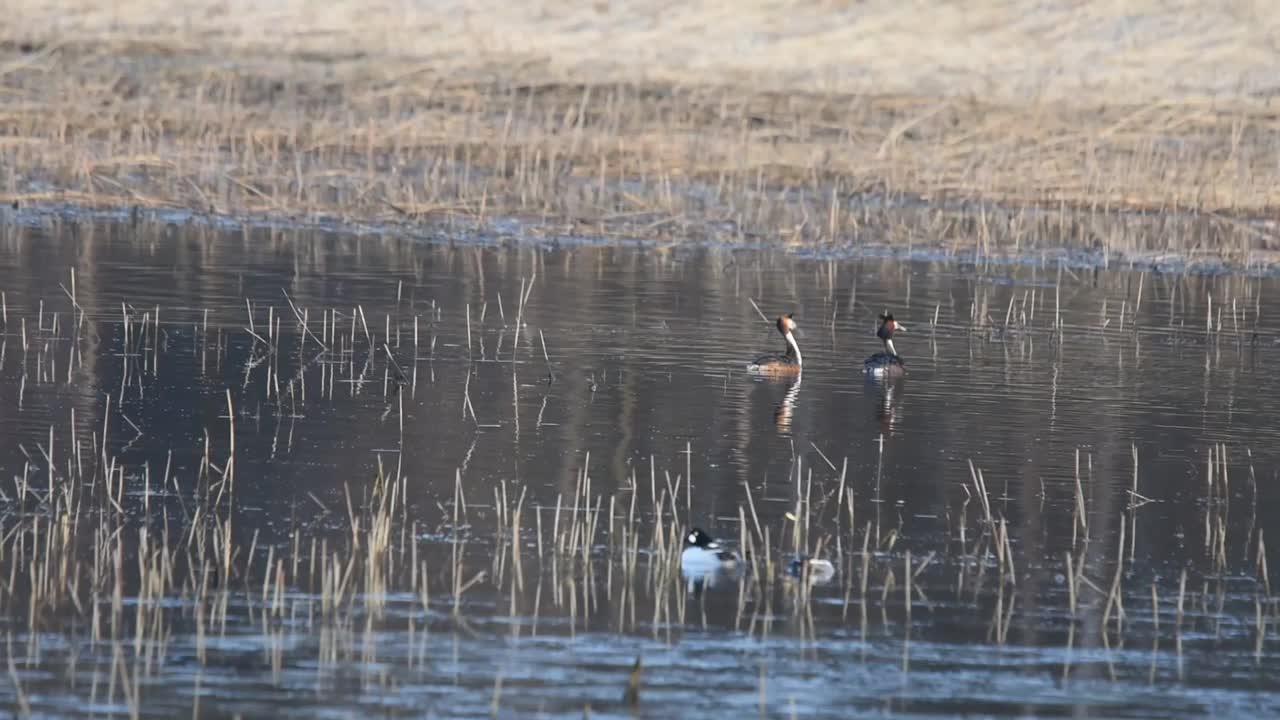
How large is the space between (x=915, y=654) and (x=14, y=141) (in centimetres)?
2365

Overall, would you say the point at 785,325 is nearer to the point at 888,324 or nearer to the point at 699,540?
the point at 888,324

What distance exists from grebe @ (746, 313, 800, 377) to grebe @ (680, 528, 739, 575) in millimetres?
7190

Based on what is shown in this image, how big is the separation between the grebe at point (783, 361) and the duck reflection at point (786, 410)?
7.6 inches

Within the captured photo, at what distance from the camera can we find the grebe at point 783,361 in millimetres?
18719

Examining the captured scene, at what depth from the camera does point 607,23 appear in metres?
45.5

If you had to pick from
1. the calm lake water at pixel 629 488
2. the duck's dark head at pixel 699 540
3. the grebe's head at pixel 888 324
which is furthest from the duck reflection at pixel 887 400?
the duck's dark head at pixel 699 540

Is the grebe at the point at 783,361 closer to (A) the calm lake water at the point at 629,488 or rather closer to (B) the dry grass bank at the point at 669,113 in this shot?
(A) the calm lake water at the point at 629,488

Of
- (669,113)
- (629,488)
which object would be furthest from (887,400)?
(669,113)

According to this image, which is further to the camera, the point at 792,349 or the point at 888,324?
the point at 888,324

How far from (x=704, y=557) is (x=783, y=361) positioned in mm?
7709

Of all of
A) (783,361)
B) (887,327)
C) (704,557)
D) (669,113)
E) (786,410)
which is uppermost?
(669,113)

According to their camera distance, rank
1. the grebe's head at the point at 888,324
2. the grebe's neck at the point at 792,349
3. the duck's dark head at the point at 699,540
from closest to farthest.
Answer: the duck's dark head at the point at 699,540 < the grebe's neck at the point at 792,349 < the grebe's head at the point at 888,324

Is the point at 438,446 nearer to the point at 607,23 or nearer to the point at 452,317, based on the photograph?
the point at 452,317

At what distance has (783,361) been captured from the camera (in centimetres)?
1895
